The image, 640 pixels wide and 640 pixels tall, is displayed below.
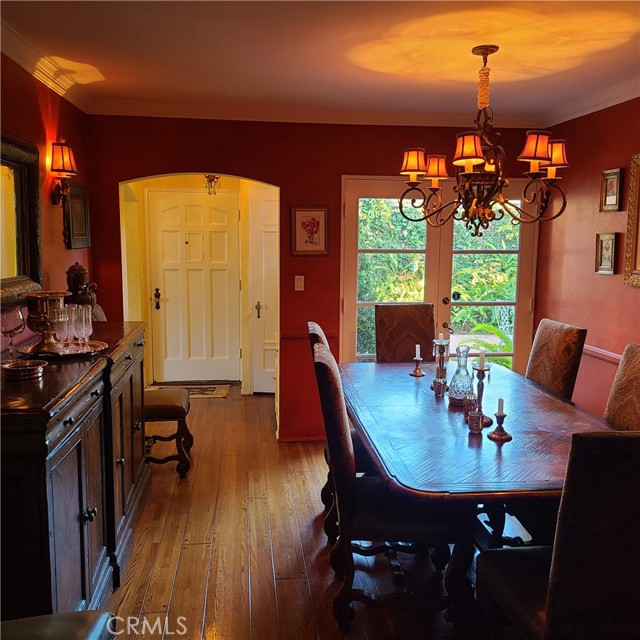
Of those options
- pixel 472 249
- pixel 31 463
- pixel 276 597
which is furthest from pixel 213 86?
pixel 276 597

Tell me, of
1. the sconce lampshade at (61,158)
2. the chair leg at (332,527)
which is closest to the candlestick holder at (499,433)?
the chair leg at (332,527)

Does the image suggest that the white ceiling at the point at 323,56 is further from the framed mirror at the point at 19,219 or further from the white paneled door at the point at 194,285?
the white paneled door at the point at 194,285

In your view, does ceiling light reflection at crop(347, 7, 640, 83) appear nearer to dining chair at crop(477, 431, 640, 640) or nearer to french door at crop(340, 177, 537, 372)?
french door at crop(340, 177, 537, 372)

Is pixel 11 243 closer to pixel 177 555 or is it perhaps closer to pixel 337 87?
pixel 177 555

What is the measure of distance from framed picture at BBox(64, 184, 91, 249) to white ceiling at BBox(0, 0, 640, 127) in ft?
1.91

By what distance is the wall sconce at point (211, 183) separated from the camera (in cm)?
539

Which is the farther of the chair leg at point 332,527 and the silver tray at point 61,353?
the chair leg at point 332,527

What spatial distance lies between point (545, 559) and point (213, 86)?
3045 mm

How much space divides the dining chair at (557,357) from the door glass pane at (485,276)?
125cm

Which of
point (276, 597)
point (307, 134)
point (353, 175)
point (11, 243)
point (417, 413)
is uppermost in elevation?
point (307, 134)

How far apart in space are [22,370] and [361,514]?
1334 mm

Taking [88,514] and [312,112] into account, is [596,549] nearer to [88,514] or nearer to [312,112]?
[88,514]

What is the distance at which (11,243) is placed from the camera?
273cm

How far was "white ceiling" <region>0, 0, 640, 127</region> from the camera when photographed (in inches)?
91.5
